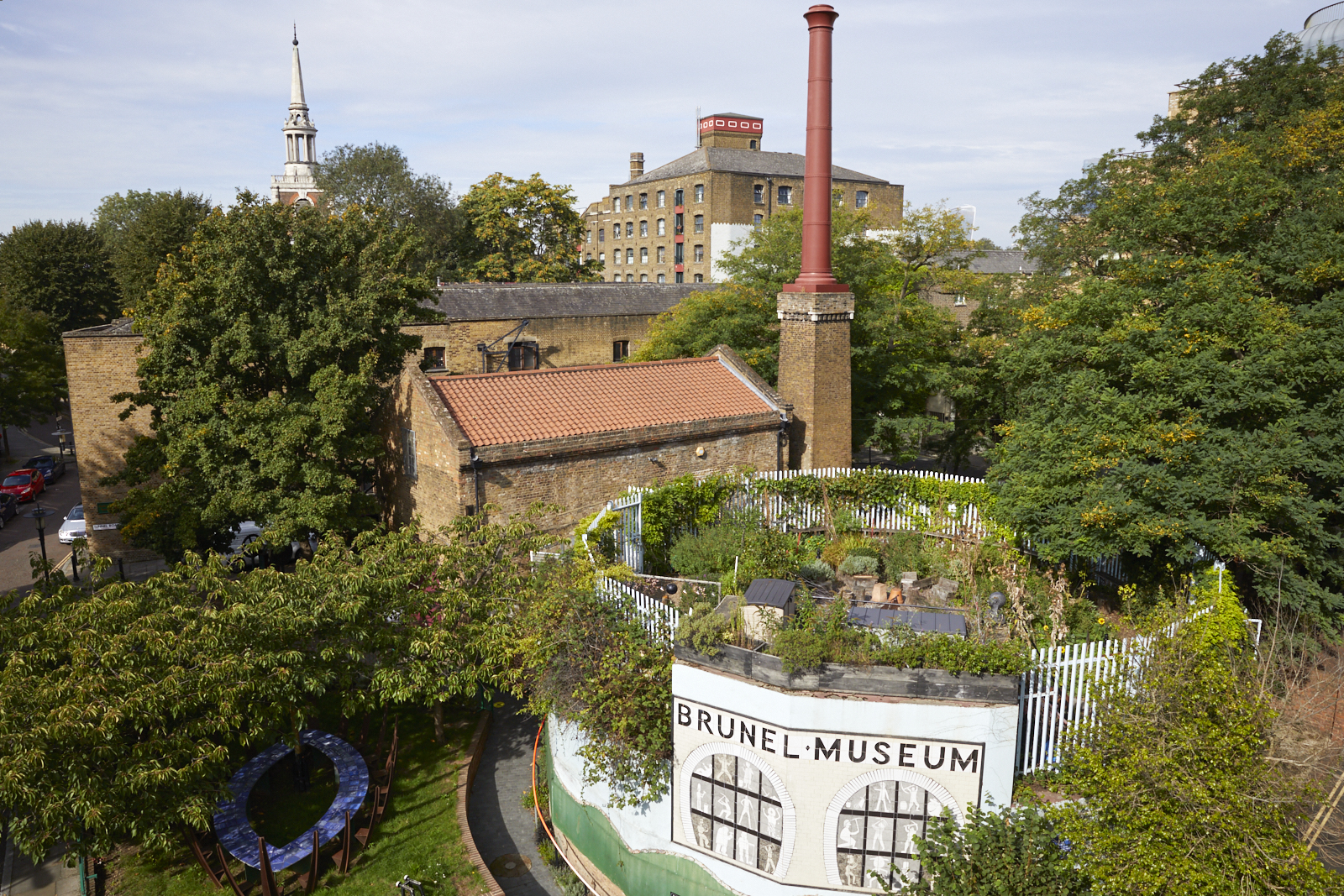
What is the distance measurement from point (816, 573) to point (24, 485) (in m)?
33.5

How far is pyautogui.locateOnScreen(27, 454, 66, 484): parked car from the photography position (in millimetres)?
36031

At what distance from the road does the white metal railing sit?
13.9 meters

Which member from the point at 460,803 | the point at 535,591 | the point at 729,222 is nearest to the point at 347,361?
the point at 535,591

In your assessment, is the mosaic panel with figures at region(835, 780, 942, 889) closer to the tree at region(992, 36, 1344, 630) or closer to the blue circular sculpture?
the tree at region(992, 36, 1344, 630)

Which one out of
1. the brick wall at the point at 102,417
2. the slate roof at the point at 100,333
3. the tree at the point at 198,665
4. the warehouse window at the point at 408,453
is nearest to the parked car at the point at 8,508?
the brick wall at the point at 102,417

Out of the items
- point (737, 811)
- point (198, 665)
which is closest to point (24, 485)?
point (198, 665)

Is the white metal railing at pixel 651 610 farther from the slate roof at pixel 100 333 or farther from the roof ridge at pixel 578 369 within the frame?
the slate roof at pixel 100 333

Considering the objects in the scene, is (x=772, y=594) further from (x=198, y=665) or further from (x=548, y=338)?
(x=548, y=338)

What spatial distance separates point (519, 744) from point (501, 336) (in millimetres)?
20444

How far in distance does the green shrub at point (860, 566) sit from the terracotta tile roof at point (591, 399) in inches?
223

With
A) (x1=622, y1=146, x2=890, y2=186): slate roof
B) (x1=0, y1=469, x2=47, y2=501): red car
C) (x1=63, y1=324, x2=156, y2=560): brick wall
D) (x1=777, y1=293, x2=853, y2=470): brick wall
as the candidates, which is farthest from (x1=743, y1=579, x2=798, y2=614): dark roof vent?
(x1=622, y1=146, x2=890, y2=186): slate roof

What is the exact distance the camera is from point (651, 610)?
11320mm

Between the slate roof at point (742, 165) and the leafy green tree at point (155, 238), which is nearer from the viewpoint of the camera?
the leafy green tree at point (155, 238)

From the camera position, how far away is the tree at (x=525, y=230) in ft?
156
